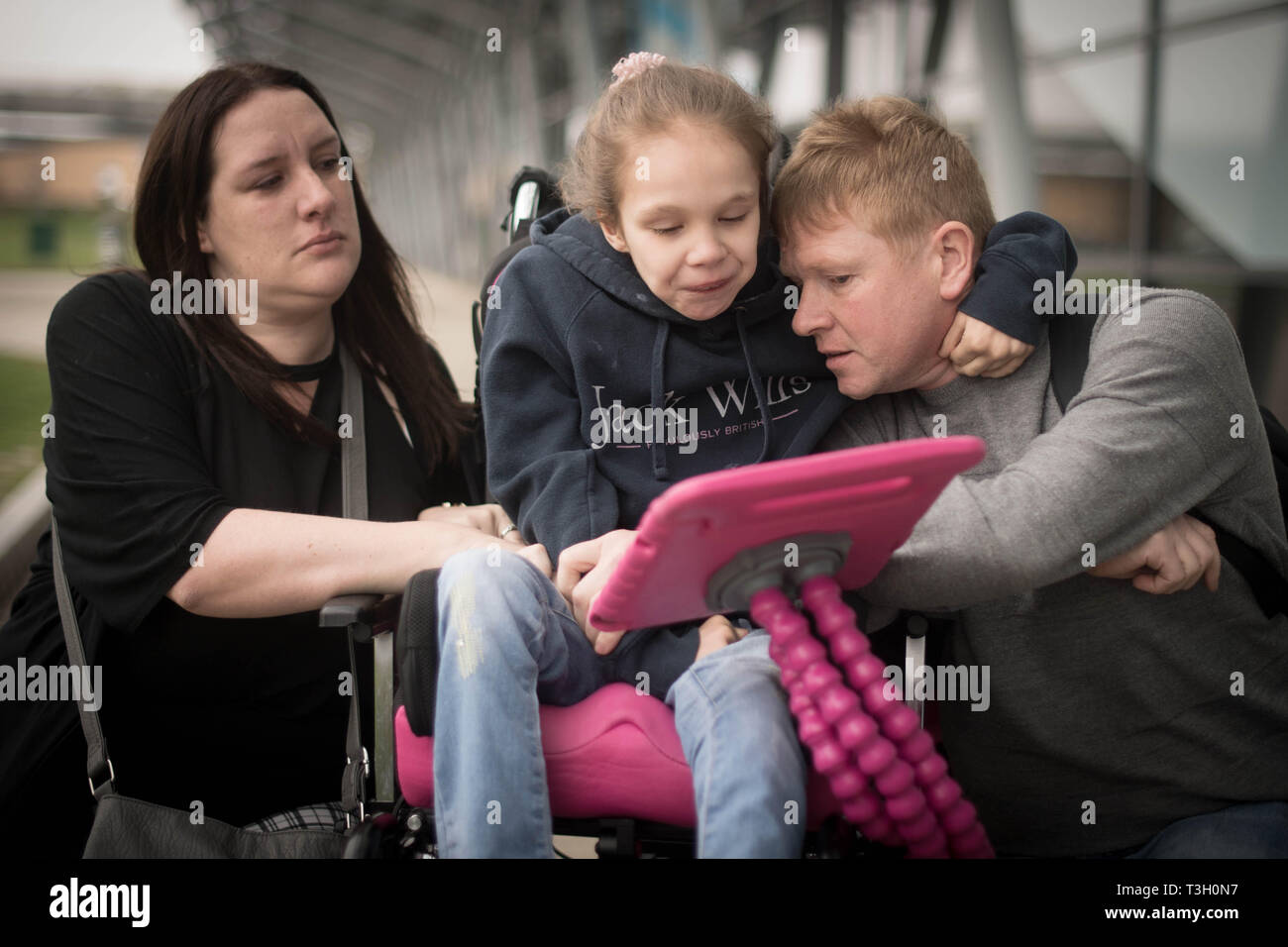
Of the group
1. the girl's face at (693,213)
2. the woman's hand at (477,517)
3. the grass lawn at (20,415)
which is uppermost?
the grass lawn at (20,415)

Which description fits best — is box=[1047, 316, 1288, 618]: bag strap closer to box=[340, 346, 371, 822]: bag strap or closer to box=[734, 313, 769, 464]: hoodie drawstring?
box=[734, 313, 769, 464]: hoodie drawstring

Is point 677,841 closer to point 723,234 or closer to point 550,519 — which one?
point 550,519

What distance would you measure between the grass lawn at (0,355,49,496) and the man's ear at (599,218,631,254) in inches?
274

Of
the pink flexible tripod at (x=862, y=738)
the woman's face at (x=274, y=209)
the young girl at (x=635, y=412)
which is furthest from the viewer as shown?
the woman's face at (x=274, y=209)

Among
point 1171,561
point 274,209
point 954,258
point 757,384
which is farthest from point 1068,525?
point 274,209

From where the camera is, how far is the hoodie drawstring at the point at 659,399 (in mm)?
2059

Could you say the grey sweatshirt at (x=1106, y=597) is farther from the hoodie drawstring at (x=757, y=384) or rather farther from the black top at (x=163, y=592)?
the black top at (x=163, y=592)

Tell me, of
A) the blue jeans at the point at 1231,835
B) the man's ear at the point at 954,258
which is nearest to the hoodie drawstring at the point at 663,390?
the man's ear at the point at 954,258

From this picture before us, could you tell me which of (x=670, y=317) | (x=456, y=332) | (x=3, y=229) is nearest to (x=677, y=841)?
(x=670, y=317)

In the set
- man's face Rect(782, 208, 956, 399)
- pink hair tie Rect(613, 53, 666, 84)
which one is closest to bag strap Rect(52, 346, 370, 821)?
pink hair tie Rect(613, 53, 666, 84)

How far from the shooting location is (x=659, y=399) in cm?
206

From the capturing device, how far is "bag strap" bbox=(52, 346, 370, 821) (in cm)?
195

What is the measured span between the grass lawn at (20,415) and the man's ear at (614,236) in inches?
274

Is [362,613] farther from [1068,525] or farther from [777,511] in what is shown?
[1068,525]
